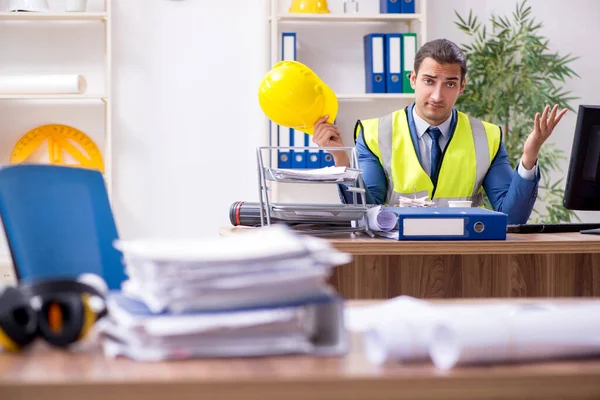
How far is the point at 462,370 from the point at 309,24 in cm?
382

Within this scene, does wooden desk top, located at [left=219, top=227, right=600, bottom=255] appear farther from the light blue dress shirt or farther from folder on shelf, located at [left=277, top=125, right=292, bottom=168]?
folder on shelf, located at [left=277, top=125, right=292, bottom=168]

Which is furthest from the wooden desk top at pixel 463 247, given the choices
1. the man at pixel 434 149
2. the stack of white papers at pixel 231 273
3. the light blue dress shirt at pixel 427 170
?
the stack of white papers at pixel 231 273

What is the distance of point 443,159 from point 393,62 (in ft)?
3.99

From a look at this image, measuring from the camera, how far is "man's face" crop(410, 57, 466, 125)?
10.4 feet

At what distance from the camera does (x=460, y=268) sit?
2316 mm

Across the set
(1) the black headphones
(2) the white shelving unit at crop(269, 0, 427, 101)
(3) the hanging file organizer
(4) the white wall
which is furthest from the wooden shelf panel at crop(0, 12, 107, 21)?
(1) the black headphones

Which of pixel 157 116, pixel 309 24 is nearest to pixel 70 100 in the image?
pixel 157 116

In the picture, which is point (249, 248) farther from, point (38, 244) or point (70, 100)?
point (70, 100)

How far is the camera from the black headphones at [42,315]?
2.89 ft

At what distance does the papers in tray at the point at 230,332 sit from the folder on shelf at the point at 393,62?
3.44 m

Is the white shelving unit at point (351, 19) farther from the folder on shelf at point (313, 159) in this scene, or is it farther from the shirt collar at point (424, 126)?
the shirt collar at point (424, 126)

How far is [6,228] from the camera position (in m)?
1.41

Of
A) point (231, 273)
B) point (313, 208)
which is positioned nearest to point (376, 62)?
point (313, 208)

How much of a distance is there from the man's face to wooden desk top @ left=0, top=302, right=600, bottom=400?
2394 mm
